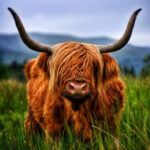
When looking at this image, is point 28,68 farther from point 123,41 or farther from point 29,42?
point 123,41

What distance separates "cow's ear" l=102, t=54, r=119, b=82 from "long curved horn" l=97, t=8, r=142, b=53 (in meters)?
0.09

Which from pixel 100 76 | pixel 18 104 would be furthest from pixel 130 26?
pixel 18 104

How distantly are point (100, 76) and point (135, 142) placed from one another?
1807mm

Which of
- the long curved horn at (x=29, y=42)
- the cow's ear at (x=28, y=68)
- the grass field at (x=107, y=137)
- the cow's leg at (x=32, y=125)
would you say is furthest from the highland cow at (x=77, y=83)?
the cow's ear at (x=28, y=68)

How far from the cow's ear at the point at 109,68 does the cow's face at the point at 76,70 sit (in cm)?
23

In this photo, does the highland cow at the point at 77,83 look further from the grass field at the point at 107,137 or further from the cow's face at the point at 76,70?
the grass field at the point at 107,137

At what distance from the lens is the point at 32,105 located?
8.20 metres

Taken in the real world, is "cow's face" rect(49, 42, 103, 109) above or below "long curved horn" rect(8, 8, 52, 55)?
below

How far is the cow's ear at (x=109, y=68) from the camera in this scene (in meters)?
7.58

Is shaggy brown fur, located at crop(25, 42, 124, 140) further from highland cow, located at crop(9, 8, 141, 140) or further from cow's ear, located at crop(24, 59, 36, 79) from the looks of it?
cow's ear, located at crop(24, 59, 36, 79)

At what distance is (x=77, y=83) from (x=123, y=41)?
98cm

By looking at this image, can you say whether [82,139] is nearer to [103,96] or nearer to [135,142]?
[103,96]

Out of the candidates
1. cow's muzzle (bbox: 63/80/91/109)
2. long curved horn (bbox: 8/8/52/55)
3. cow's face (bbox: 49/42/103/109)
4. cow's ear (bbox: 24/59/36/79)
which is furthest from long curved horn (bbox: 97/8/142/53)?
cow's ear (bbox: 24/59/36/79)

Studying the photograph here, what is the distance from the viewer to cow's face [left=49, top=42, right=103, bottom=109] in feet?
21.9
